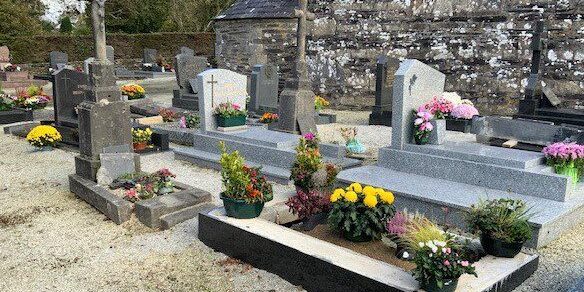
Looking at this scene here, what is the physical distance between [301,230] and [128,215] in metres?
2.39

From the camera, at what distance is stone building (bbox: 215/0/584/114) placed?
12773 mm

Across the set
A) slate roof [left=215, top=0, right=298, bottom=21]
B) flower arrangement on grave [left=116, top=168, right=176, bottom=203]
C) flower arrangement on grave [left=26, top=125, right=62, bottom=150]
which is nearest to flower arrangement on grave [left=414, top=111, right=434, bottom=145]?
flower arrangement on grave [left=116, top=168, right=176, bottom=203]

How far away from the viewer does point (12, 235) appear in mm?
5855

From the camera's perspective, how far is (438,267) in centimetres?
350

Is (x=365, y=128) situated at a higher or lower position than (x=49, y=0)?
lower

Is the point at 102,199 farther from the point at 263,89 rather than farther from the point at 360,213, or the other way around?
the point at 263,89

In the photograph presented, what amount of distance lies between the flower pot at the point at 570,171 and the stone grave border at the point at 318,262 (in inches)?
82.6

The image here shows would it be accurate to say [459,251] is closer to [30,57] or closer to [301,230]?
[301,230]

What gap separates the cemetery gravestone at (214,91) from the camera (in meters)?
9.42

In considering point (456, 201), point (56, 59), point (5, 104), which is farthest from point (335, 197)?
point (56, 59)

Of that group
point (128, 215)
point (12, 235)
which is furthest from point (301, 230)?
point (12, 235)

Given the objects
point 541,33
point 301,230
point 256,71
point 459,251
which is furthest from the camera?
point 256,71

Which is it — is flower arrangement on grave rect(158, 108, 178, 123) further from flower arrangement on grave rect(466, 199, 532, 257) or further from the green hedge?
the green hedge

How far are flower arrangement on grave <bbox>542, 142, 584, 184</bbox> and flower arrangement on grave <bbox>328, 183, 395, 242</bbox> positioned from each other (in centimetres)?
281
